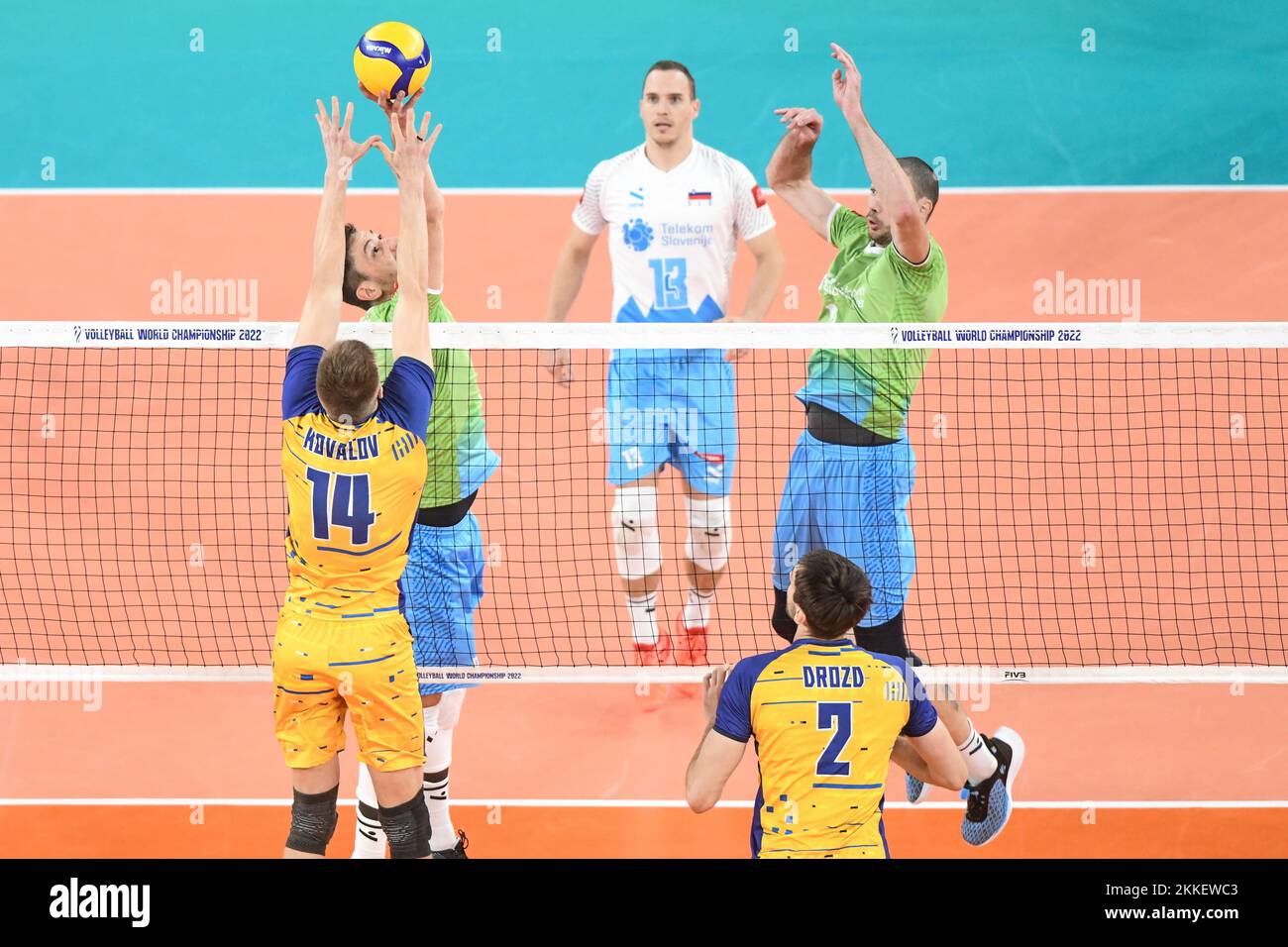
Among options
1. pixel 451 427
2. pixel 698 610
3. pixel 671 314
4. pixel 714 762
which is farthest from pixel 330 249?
pixel 698 610

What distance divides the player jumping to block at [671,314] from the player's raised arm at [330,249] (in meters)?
2.55

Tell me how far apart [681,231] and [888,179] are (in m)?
2.38

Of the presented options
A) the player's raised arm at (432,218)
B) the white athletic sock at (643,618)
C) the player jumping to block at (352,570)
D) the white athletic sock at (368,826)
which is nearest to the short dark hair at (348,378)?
the player jumping to block at (352,570)

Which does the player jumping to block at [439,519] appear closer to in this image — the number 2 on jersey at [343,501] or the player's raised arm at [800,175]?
the number 2 on jersey at [343,501]

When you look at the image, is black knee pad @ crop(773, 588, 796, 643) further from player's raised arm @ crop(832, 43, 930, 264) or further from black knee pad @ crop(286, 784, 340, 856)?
black knee pad @ crop(286, 784, 340, 856)

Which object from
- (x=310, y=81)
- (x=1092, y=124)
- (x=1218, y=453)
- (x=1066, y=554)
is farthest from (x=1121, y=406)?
(x=310, y=81)

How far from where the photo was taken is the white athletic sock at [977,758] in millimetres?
6934

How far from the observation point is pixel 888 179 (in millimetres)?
6668

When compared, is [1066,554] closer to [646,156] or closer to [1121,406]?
[1121,406]

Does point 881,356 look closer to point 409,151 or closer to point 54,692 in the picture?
point 409,151

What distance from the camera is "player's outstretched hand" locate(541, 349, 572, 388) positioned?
338 inches

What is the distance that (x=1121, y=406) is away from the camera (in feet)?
39.5

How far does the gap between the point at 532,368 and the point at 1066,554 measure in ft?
16.4

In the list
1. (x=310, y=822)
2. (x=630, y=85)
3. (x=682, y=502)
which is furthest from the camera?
(x=630, y=85)
